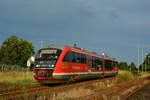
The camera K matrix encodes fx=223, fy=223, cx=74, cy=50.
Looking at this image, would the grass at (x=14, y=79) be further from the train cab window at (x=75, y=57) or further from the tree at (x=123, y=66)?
the tree at (x=123, y=66)

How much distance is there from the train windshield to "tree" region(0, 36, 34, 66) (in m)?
48.5

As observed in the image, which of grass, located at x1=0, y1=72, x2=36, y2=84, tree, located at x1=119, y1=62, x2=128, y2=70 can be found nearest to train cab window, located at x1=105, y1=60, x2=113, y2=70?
grass, located at x1=0, y1=72, x2=36, y2=84

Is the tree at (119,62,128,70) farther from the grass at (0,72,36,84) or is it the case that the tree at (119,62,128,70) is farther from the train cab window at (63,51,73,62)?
the train cab window at (63,51,73,62)

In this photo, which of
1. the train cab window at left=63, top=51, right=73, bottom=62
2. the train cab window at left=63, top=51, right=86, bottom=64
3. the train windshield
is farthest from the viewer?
the train cab window at left=63, top=51, right=86, bottom=64

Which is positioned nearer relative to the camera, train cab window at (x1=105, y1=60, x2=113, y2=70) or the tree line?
train cab window at (x1=105, y1=60, x2=113, y2=70)

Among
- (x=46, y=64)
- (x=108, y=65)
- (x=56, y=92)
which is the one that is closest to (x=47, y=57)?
(x=46, y=64)

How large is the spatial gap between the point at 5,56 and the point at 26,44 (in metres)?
9.24

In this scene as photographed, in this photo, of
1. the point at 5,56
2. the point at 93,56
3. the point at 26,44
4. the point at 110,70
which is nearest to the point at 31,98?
the point at 93,56

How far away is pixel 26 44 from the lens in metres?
Answer: 72.3

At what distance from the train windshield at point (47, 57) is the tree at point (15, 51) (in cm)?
4848

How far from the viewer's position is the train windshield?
16703 mm

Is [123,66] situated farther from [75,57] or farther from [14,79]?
[75,57]

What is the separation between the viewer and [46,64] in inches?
658

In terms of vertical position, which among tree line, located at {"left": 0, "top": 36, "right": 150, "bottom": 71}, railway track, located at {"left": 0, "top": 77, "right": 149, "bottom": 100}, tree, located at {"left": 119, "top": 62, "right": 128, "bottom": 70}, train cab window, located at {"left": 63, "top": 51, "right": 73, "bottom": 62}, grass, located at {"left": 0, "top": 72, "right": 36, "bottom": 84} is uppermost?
tree line, located at {"left": 0, "top": 36, "right": 150, "bottom": 71}
